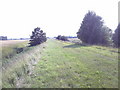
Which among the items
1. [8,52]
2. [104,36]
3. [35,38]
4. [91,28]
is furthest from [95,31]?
[8,52]

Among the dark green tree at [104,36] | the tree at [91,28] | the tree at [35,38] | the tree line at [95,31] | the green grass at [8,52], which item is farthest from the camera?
the tree at [35,38]

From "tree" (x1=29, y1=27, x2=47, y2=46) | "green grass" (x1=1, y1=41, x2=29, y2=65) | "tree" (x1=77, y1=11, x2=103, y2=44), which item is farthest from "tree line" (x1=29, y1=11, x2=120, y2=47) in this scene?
"green grass" (x1=1, y1=41, x2=29, y2=65)

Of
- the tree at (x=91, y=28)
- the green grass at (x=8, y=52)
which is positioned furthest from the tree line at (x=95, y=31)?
the green grass at (x=8, y=52)

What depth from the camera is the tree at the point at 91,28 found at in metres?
43.4

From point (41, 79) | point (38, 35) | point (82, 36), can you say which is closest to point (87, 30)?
point (82, 36)

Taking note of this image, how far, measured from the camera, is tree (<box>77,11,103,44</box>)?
4343 centimetres

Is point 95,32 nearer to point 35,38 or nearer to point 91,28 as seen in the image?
point 91,28

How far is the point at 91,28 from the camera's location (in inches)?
1751

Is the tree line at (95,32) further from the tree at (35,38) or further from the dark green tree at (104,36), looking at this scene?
the tree at (35,38)

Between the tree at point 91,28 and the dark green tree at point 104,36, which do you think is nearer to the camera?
the dark green tree at point 104,36

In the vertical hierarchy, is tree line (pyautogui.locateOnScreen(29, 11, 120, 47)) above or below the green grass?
above

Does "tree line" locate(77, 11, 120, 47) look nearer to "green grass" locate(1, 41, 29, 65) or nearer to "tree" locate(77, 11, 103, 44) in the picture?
"tree" locate(77, 11, 103, 44)

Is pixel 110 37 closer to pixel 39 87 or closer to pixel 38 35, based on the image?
pixel 38 35

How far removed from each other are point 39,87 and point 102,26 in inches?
1599
